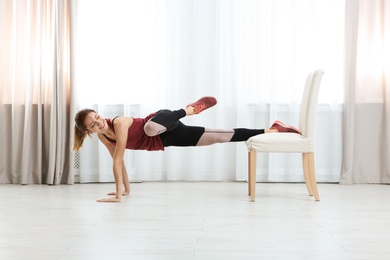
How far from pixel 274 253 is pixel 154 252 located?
49cm

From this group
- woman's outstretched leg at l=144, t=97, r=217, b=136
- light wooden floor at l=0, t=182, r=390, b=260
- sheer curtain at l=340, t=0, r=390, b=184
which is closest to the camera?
light wooden floor at l=0, t=182, r=390, b=260

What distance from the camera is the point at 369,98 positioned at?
16.6 feet

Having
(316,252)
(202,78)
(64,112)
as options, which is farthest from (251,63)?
(316,252)

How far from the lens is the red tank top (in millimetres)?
3898

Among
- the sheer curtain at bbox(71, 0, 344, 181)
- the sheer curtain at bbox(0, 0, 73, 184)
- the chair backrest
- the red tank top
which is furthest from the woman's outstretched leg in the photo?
the sheer curtain at bbox(0, 0, 73, 184)

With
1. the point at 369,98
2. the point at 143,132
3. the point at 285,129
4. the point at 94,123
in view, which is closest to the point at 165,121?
the point at 143,132

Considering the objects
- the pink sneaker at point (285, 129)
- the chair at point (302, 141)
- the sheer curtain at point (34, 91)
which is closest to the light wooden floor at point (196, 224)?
the chair at point (302, 141)

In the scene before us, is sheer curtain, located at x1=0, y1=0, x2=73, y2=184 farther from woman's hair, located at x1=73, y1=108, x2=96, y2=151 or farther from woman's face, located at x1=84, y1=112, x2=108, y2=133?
woman's face, located at x1=84, y1=112, x2=108, y2=133

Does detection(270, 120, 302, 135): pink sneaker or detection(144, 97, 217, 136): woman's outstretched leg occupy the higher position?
detection(144, 97, 217, 136): woman's outstretched leg

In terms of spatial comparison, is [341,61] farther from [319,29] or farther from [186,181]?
[186,181]

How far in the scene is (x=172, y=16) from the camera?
520 centimetres

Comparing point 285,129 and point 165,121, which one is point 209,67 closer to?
point 285,129

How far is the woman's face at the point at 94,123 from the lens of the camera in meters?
3.69

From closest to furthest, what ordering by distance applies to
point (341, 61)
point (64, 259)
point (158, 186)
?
1. point (64, 259)
2. point (158, 186)
3. point (341, 61)
